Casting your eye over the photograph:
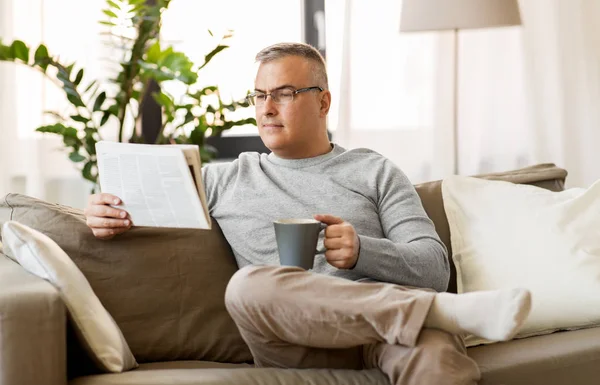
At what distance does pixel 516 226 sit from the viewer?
2320mm

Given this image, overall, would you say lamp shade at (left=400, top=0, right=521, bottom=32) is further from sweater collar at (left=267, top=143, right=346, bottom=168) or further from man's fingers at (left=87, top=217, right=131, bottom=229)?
man's fingers at (left=87, top=217, right=131, bottom=229)

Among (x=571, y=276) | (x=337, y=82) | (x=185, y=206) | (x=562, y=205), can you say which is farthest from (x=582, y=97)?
(x=185, y=206)

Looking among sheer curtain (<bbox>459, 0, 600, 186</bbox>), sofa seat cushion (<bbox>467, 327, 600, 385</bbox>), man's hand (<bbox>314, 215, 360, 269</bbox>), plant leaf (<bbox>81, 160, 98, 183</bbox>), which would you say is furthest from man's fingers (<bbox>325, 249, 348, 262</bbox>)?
sheer curtain (<bbox>459, 0, 600, 186</bbox>)

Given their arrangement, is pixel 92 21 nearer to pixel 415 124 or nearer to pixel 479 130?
pixel 415 124

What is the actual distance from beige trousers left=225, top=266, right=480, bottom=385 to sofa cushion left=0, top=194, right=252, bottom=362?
297 mm

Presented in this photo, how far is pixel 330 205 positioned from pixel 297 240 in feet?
1.40

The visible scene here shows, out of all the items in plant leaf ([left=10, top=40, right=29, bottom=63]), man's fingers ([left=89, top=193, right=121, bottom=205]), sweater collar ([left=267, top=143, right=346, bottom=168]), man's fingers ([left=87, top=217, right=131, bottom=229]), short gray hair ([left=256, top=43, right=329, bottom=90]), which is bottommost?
man's fingers ([left=87, top=217, right=131, bottom=229])

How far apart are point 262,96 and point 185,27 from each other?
132 cm

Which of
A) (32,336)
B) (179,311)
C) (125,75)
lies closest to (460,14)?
(125,75)

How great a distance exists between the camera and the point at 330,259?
1.88 meters

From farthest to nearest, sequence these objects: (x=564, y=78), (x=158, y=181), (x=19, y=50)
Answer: (x=564, y=78)
(x=19, y=50)
(x=158, y=181)

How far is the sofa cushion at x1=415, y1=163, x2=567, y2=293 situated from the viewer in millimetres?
2371

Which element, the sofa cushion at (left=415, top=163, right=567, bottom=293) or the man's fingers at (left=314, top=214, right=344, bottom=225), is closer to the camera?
the man's fingers at (left=314, top=214, right=344, bottom=225)

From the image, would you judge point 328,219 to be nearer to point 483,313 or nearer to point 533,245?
point 483,313
